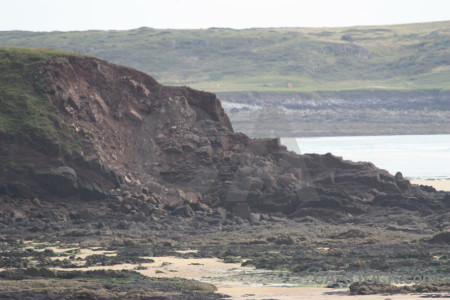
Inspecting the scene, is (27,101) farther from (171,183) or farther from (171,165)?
(171,183)

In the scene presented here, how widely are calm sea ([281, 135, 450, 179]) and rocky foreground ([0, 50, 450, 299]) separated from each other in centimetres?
3680

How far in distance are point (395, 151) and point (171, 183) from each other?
274 feet

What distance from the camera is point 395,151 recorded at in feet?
494

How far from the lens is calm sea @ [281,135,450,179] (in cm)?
11981

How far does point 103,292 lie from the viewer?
3506 centimetres

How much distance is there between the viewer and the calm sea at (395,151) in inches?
4717

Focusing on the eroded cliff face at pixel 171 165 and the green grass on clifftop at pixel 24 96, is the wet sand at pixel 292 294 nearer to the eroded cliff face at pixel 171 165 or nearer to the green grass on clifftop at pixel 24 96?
the eroded cliff face at pixel 171 165

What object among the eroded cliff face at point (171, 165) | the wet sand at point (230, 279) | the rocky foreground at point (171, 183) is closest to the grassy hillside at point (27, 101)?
the rocky foreground at point (171, 183)

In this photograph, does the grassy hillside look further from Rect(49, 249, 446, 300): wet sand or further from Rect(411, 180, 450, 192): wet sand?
Rect(411, 180, 450, 192): wet sand

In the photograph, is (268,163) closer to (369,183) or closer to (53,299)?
(369,183)

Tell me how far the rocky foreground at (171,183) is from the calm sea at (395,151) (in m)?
36.8

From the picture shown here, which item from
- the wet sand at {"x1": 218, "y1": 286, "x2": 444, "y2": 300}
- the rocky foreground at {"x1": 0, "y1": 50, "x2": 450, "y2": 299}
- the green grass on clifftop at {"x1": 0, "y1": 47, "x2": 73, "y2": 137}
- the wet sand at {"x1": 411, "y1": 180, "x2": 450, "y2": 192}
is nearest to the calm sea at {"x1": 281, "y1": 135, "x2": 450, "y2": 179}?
the wet sand at {"x1": 411, "y1": 180, "x2": 450, "y2": 192}

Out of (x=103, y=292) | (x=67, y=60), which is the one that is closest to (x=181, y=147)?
(x=67, y=60)

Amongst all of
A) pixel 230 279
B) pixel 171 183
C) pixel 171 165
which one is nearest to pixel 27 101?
pixel 171 165
